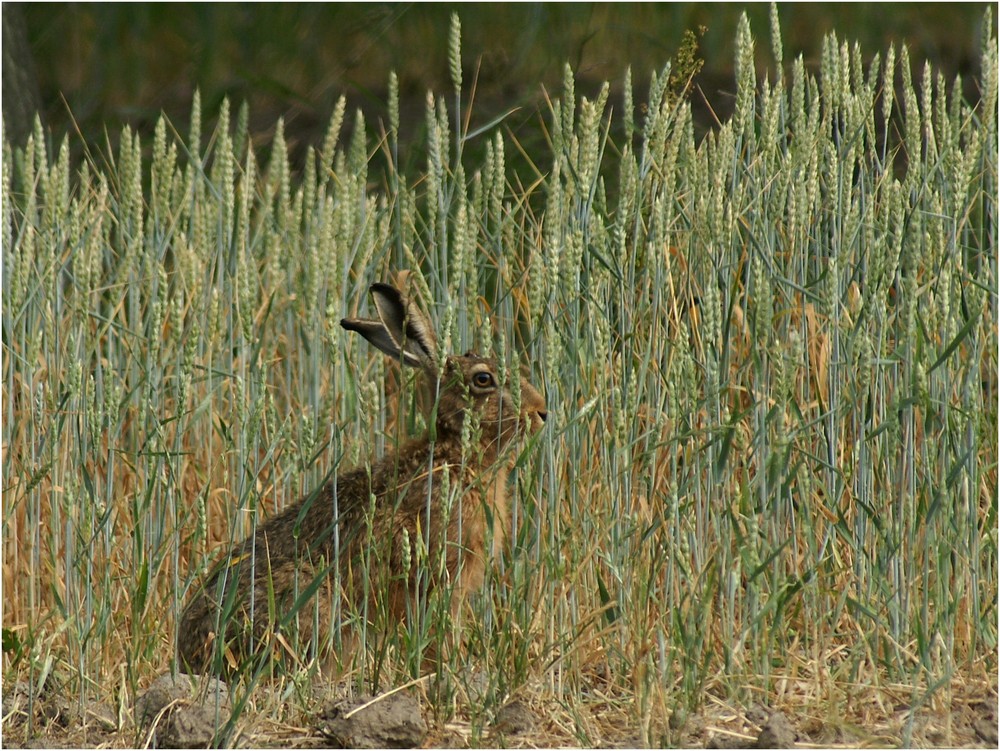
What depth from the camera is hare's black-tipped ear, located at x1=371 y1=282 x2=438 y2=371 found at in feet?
12.1

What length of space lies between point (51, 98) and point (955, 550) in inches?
252

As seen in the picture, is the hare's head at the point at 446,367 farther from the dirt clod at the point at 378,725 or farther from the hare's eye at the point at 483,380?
the dirt clod at the point at 378,725

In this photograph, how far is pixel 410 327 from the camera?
383 cm

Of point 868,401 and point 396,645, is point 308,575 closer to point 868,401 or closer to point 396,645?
point 396,645

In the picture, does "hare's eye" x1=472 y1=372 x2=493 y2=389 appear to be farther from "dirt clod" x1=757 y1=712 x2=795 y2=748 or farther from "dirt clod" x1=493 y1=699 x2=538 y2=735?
"dirt clod" x1=757 y1=712 x2=795 y2=748

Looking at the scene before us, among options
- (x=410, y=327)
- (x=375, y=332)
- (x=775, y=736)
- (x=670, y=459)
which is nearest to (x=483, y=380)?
(x=410, y=327)

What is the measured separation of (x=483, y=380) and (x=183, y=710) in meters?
1.47

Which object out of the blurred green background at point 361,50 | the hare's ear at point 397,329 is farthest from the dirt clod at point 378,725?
the blurred green background at point 361,50

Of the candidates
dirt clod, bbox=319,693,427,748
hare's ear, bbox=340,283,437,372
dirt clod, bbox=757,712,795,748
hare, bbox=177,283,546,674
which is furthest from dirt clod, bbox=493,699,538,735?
hare's ear, bbox=340,283,437,372

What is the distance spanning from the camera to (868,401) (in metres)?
3.59

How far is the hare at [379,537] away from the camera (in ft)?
10.9

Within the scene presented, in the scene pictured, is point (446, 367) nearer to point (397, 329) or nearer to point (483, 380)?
point (483, 380)

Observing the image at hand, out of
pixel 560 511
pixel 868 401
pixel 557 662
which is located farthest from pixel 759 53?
pixel 557 662

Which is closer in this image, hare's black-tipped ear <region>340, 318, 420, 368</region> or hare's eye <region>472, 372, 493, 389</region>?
hare's black-tipped ear <region>340, 318, 420, 368</region>
